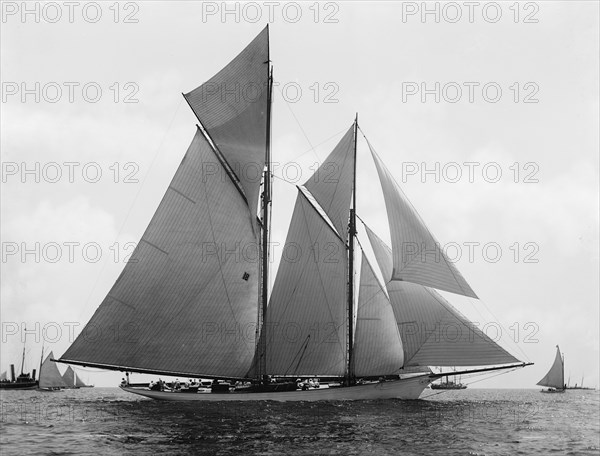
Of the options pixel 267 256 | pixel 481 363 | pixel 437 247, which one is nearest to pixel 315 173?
pixel 267 256

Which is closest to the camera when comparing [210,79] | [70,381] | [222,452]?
[222,452]

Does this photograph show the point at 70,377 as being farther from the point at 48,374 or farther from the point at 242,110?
the point at 242,110

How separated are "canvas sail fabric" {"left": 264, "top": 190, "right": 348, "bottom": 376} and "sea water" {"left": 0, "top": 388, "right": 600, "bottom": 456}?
10.0 ft

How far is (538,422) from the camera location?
50.3 m

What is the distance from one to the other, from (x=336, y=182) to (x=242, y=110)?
8.24m

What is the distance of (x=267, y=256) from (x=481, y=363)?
53.5 feet

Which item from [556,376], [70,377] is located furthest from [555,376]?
[70,377]

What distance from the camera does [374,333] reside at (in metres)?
52.4

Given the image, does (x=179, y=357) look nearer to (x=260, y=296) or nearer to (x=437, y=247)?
(x=260, y=296)

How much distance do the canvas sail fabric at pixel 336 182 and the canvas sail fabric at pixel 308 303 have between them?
105 cm

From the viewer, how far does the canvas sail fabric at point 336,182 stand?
54062 millimetres

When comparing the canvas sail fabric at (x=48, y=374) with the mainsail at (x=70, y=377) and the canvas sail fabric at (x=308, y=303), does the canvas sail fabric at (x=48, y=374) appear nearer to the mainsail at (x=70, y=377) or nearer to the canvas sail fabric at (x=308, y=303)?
the mainsail at (x=70, y=377)

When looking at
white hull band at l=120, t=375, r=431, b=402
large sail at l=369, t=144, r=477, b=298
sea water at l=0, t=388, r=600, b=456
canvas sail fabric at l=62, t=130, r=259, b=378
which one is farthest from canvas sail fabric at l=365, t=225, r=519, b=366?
canvas sail fabric at l=62, t=130, r=259, b=378

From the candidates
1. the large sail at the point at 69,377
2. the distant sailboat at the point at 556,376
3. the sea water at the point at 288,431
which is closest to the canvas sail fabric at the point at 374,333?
the sea water at the point at 288,431
